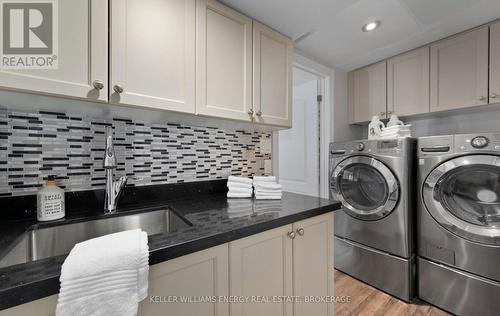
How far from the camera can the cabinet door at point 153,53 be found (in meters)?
0.87

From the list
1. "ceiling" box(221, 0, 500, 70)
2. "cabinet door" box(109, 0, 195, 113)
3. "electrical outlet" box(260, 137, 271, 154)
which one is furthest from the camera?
"electrical outlet" box(260, 137, 271, 154)

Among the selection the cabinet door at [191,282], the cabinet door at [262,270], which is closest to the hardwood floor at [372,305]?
the cabinet door at [262,270]

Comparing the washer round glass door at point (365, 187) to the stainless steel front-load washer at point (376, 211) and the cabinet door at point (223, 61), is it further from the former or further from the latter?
the cabinet door at point (223, 61)

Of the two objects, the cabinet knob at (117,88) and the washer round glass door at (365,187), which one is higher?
the cabinet knob at (117,88)

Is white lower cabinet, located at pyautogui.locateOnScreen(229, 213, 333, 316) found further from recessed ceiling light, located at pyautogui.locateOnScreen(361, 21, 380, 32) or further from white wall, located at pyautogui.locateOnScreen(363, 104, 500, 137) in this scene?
A: white wall, located at pyautogui.locateOnScreen(363, 104, 500, 137)

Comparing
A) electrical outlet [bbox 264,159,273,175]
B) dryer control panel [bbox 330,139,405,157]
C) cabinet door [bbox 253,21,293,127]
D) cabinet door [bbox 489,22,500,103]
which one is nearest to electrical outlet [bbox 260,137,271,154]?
electrical outlet [bbox 264,159,273,175]

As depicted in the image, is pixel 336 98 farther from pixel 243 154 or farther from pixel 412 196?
pixel 243 154

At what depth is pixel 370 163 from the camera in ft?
5.93

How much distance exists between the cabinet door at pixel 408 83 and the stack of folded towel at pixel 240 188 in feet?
5.80

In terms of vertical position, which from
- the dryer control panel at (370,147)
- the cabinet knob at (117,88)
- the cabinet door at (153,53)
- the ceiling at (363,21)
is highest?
the ceiling at (363,21)

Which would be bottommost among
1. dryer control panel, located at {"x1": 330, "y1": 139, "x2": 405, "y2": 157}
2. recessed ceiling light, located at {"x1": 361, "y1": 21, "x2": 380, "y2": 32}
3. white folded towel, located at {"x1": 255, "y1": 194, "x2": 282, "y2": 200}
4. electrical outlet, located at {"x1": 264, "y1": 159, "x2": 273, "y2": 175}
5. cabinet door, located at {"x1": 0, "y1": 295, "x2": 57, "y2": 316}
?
cabinet door, located at {"x1": 0, "y1": 295, "x2": 57, "y2": 316}

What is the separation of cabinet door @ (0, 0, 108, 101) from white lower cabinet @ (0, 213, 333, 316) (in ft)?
2.17

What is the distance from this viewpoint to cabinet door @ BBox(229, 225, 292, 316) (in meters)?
0.83

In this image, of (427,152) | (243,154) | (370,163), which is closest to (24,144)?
(243,154)
